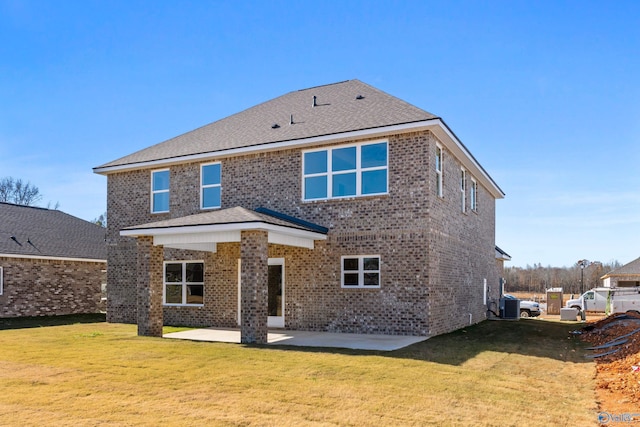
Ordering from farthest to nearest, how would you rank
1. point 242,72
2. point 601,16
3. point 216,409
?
1. point 242,72
2. point 601,16
3. point 216,409

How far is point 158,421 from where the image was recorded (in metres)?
6.46

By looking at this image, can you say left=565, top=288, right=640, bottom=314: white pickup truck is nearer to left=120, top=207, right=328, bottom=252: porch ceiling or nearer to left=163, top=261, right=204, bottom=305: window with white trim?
left=120, top=207, right=328, bottom=252: porch ceiling

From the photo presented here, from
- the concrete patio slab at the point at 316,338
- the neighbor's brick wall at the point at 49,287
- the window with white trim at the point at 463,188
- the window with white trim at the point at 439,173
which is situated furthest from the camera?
the neighbor's brick wall at the point at 49,287

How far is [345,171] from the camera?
16.6m

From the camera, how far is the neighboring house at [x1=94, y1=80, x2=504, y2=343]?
15297 millimetres

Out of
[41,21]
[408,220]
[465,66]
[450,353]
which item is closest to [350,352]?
[450,353]

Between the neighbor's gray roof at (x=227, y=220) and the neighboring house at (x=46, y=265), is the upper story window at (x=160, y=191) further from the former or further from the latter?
the neighboring house at (x=46, y=265)

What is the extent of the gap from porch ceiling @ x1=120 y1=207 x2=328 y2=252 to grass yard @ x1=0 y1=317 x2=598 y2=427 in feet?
9.72

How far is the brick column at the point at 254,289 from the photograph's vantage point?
13.5m

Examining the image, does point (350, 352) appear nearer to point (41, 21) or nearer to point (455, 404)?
point (455, 404)

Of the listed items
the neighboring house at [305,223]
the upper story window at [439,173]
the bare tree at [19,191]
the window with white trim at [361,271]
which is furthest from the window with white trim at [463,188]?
the bare tree at [19,191]

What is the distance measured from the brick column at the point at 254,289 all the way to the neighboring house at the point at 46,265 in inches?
602

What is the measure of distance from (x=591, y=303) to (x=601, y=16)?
26.6 metres

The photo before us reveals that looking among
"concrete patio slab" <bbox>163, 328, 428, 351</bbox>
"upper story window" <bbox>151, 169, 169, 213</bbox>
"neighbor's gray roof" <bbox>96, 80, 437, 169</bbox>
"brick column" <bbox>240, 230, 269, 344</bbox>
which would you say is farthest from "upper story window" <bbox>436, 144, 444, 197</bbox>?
"upper story window" <bbox>151, 169, 169, 213</bbox>
